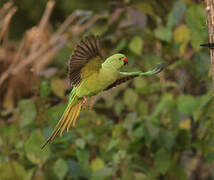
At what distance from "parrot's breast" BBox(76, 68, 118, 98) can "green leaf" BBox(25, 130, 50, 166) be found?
2.28 ft

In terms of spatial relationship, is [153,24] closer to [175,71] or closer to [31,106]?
[175,71]

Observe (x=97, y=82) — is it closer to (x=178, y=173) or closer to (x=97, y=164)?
(x=97, y=164)

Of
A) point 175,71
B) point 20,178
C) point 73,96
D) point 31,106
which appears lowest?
point 175,71

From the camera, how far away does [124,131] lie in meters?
1.33

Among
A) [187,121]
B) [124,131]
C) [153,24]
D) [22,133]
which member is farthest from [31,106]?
[153,24]

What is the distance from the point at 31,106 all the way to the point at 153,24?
2.18ft

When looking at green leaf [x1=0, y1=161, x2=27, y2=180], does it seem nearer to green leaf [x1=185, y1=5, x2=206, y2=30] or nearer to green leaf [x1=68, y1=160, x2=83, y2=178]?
green leaf [x1=68, y1=160, x2=83, y2=178]

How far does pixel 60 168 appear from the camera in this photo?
3.95 ft

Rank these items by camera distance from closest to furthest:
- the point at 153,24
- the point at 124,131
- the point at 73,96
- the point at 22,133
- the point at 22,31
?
the point at 73,96 < the point at 124,131 < the point at 22,133 < the point at 153,24 < the point at 22,31

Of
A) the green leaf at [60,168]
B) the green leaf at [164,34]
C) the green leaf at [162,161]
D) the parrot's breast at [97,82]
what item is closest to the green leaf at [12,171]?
the green leaf at [60,168]

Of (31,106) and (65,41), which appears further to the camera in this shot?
(65,41)

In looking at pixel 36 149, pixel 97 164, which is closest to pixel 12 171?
pixel 36 149

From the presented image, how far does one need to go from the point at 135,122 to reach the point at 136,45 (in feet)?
1.01

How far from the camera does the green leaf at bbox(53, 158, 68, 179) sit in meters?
1.19
